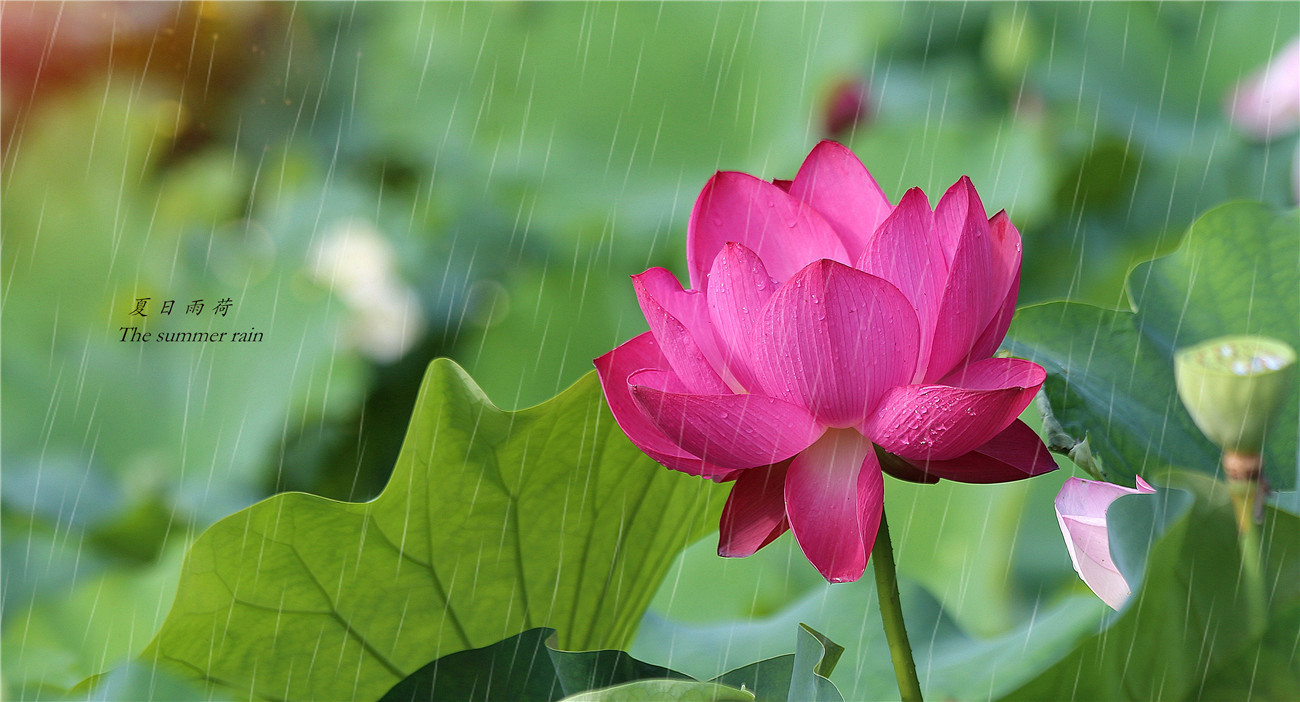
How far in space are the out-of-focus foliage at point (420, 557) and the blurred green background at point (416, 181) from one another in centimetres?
39

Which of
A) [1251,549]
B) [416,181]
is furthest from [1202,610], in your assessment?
[416,181]

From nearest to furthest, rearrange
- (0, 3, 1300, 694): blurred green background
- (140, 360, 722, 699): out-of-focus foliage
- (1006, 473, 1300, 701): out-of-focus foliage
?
(1006, 473, 1300, 701): out-of-focus foliage
(140, 360, 722, 699): out-of-focus foliage
(0, 3, 1300, 694): blurred green background

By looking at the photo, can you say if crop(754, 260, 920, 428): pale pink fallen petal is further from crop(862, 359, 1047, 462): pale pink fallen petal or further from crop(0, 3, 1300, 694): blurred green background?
crop(0, 3, 1300, 694): blurred green background

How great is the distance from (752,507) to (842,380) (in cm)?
5

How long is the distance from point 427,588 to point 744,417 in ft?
0.50

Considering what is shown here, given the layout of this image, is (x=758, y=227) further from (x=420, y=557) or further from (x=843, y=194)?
(x=420, y=557)

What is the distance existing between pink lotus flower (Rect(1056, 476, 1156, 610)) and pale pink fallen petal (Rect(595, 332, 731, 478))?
0.09m

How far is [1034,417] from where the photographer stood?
396 millimetres

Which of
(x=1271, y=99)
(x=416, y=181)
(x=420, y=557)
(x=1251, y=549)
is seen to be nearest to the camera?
(x=1251, y=549)

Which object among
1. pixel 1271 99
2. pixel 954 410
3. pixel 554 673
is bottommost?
pixel 554 673

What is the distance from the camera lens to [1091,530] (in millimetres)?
251

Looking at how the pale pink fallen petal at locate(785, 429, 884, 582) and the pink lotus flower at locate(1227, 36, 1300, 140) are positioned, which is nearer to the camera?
the pale pink fallen petal at locate(785, 429, 884, 582)

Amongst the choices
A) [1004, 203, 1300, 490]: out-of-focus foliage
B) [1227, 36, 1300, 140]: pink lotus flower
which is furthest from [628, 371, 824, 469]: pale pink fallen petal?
[1227, 36, 1300, 140]: pink lotus flower

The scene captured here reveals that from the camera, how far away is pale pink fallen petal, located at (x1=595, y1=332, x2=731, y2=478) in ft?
0.86
